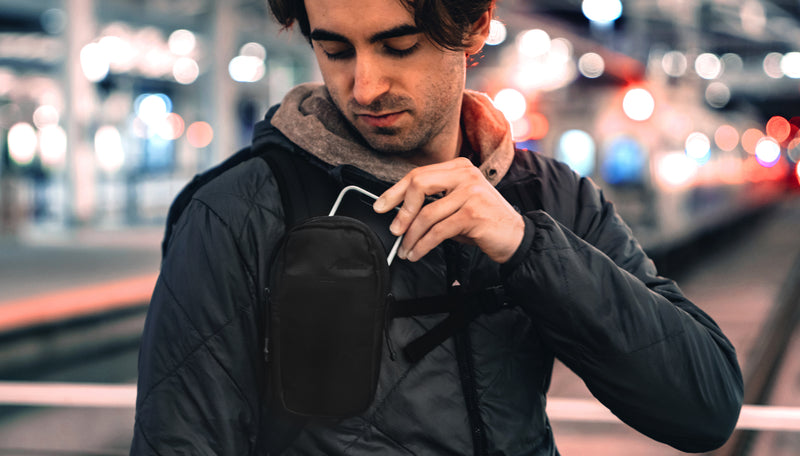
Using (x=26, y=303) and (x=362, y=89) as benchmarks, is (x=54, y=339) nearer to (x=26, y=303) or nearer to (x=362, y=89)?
(x=26, y=303)

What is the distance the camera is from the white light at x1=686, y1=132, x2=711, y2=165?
14102 millimetres

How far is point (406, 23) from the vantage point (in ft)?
4.29

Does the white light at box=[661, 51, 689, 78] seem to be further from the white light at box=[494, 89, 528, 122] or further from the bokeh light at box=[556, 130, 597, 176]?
the white light at box=[494, 89, 528, 122]

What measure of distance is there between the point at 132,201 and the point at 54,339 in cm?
1152

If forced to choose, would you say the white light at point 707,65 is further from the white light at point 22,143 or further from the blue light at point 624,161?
the blue light at point 624,161

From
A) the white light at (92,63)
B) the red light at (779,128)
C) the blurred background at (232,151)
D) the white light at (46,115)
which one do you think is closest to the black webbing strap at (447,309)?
the blurred background at (232,151)

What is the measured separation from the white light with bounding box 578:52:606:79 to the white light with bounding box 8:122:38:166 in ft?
52.4

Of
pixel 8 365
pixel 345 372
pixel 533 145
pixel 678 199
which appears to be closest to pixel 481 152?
pixel 345 372

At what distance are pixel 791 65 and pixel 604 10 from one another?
1462 inches

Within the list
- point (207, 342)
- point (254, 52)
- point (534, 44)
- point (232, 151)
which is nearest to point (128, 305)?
point (207, 342)

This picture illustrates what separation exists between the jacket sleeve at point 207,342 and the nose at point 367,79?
250 mm

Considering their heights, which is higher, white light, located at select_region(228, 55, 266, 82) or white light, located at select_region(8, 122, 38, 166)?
white light, located at select_region(228, 55, 266, 82)

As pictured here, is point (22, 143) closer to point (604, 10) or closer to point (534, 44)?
point (534, 44)

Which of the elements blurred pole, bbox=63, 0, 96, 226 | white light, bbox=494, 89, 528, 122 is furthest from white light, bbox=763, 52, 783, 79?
blurred pole, bbox=63, 0, 96, 226
